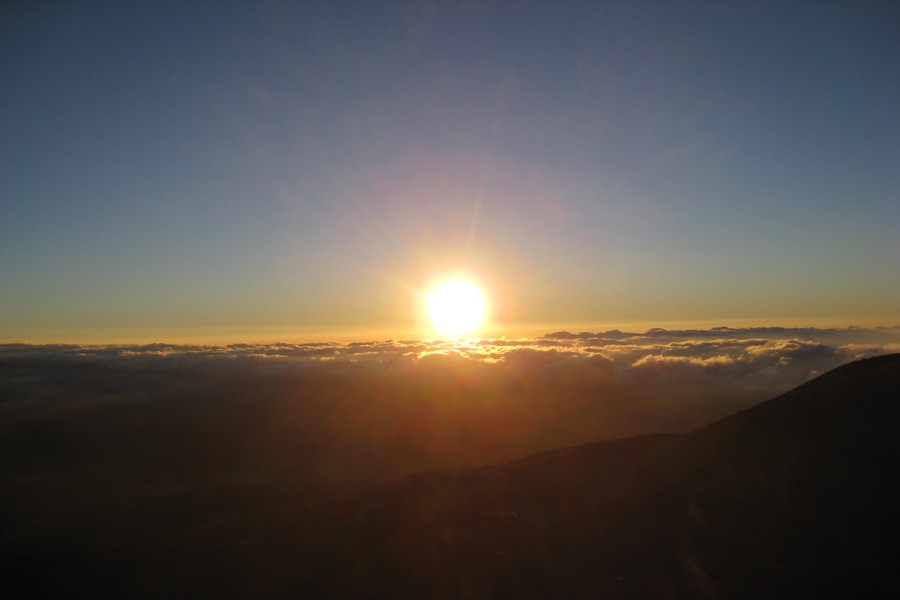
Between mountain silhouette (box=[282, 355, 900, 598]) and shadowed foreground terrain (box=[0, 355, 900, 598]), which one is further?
shadowed foreground terrain (box=[0, 355, 900, 598])

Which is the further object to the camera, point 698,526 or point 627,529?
point 627,529

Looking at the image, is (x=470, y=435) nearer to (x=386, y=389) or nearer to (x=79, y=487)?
(x=386, y=389)

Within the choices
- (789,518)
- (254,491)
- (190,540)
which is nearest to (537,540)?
(789,518)

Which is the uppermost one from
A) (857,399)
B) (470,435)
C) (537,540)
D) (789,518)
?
(857,399)

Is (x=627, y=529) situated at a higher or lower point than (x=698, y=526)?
lower
